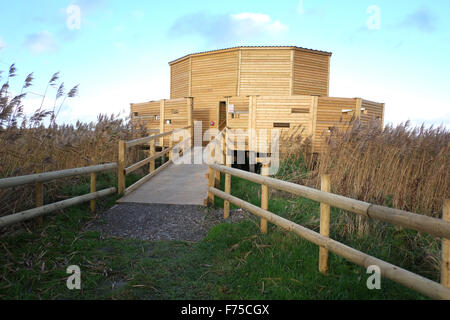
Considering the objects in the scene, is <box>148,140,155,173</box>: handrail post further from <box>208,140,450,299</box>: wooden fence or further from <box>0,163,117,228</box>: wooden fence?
<box>208,140,450,299</box>: wooden fence

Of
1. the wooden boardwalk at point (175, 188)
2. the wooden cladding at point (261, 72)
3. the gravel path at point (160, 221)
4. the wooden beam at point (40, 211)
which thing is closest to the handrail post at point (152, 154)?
the wooden boardwalk at point (175, 188)

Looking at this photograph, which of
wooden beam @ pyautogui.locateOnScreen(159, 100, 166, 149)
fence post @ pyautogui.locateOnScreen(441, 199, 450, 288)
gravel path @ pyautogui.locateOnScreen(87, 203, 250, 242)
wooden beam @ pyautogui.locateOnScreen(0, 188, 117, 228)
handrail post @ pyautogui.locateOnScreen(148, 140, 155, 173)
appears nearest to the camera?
fence post @ pyautogui.locateOnScreen(441, 199, 450, 288)

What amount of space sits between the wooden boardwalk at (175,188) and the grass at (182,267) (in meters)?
1.92

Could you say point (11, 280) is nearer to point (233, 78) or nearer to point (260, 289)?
point (260, 289)

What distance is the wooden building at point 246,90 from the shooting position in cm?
1290

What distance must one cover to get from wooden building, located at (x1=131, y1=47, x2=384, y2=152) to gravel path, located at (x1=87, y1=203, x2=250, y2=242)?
283 inches

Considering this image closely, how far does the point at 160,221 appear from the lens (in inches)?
230

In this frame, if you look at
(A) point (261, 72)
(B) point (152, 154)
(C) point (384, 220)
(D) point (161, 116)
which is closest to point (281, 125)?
(B) point (152, 154)

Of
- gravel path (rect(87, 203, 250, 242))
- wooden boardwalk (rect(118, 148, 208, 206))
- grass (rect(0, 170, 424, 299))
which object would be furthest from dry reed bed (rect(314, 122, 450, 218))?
wooden boardwalk (rect(118, 148, 208, 206))

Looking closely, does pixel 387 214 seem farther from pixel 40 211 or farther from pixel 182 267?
pixel 40 211

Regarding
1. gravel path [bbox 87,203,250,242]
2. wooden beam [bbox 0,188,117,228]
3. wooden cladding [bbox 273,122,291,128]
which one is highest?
wooden cladding [bbox 273,122,291,128]

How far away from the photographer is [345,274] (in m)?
3.39

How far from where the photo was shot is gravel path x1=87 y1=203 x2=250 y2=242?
524cm
